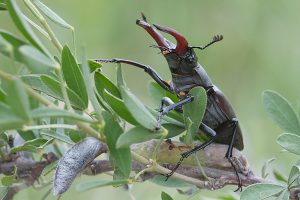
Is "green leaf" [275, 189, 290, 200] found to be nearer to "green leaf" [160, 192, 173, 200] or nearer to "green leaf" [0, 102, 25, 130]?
"green leaf" [160, 192, 173, 200]

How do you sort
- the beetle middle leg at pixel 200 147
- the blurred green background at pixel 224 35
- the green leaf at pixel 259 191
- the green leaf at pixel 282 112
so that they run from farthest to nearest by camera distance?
the blurred green background at pixel 224 35 → the green leaf at pixel 282 112 → the beetle middle leg at pixel 200 147 → the green leaf at pixel 259 191

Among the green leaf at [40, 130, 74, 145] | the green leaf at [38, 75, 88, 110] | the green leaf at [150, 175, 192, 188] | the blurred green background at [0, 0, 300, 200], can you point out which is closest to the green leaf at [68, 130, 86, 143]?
the green leaf at [40, 130, 74, 145]

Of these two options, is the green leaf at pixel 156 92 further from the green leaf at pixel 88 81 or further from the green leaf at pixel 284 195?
the green leaf at pixel 88 81

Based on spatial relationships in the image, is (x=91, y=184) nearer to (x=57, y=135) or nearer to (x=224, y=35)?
(x=57, y=135)

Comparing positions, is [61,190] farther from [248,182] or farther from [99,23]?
[99,23]

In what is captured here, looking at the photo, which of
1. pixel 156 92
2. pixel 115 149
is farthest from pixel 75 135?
pixel 156 92

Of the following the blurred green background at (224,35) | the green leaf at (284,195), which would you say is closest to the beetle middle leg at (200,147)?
the green leaf at (284,195)

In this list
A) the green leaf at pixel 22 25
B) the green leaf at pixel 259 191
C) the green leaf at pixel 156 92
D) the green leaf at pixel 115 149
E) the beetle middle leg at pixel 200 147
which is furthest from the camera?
the green leaf at pixel 156 92
